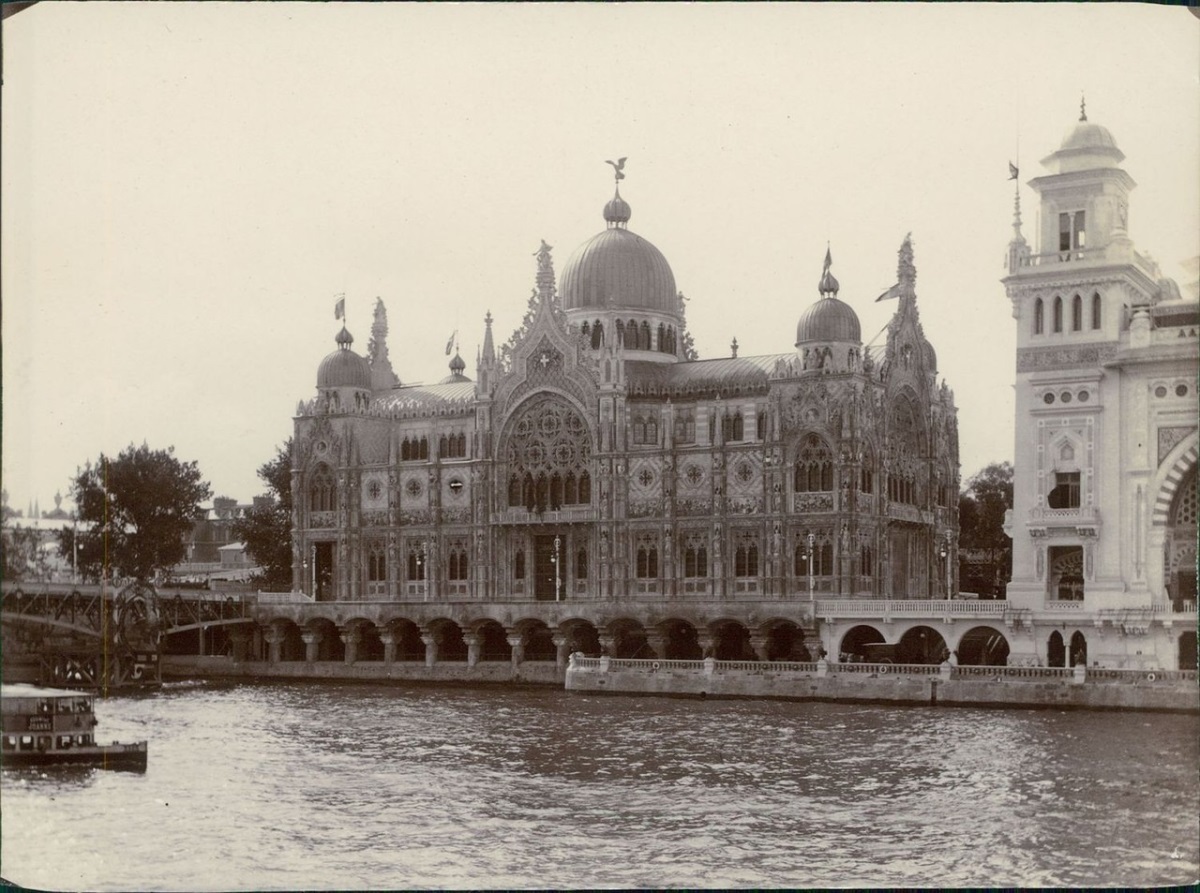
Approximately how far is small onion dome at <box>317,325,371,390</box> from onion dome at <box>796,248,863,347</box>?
25.8 m

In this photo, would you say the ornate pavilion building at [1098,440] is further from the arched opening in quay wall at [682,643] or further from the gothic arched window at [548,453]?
the gothic arched window at [548,453]

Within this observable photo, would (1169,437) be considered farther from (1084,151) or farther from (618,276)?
(618,276)

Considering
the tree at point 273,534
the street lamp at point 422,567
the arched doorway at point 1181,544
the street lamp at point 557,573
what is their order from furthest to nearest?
the tree at point 273,534
the street lamp at point 422,567
the street lamp at point 557,573
the arched doorway at point 1181,544

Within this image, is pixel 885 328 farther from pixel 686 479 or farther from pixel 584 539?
pixel 584 539

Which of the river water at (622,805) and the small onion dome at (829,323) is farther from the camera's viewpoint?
the small onion dome at (829,323)

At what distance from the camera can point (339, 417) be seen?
90688mm

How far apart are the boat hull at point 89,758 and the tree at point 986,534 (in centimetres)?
6148

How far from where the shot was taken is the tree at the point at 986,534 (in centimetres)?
9500

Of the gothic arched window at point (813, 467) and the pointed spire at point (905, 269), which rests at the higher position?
the pointed spire at point (905, 269)

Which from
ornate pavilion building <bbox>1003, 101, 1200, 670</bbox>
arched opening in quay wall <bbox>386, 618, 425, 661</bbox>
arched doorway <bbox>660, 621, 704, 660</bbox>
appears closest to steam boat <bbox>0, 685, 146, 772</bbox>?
ornate pavilion building <bbox>1003, 101, 1200, 670</bbox>

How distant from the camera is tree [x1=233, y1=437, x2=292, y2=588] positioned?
100000 mm

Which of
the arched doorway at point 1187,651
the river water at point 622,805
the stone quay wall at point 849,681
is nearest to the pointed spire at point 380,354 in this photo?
the stone quay wall at point 849,681

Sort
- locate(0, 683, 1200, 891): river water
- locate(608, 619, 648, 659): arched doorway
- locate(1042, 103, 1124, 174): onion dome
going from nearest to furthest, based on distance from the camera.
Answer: locate(0, 683, 1200, 891): river water
locate(1042, 103, 1124, 174): onion dome
locate(608, 619, 648, 659): arched doorway

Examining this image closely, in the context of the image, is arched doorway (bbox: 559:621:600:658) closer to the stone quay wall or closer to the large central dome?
the stone quay wall
